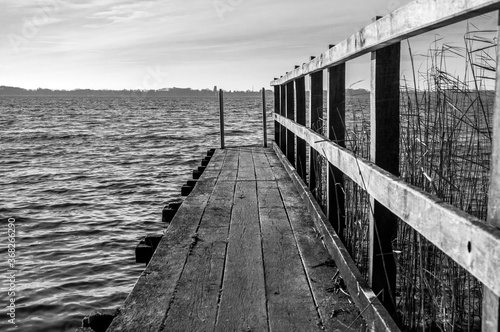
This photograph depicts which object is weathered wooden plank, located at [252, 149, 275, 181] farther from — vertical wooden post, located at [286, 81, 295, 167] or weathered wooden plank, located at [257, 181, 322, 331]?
weathered wooden plank, located at [257, 181, 322, 331]

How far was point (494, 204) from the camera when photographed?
4.36 ft

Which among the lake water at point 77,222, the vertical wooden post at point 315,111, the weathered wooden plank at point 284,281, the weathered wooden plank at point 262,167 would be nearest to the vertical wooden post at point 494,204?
the weathered wooden plank at point 284,281

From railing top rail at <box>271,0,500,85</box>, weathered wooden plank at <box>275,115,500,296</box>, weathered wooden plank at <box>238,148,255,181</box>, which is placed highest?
railing top rail at <box>271,0,500,85</box>

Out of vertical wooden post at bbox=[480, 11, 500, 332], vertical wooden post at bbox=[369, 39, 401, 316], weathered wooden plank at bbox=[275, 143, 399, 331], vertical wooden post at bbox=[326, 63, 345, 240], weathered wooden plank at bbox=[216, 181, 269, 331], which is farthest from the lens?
vertical wooden post at bbox=[326, 63, 345, 240]

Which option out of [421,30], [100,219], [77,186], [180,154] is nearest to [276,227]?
[421,30]

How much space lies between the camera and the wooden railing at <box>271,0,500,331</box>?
1.34m

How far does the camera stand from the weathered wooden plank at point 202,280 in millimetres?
2486

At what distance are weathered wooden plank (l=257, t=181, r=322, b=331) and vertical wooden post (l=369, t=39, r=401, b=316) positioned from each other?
0.37 m

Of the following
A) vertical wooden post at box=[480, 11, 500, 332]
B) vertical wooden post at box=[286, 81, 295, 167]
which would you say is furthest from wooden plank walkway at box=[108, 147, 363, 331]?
vertical wooden post at box=[286, 81, 295, 167]

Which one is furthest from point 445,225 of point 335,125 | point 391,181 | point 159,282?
point 335,125

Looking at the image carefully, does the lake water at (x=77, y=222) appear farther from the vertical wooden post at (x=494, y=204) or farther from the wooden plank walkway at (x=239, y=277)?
the vertical wooden post at (x=494, y=204)

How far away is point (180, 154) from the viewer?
20859mm

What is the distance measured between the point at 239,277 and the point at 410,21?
5.77ft

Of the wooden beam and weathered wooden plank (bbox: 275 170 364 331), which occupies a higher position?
the wooden beam
